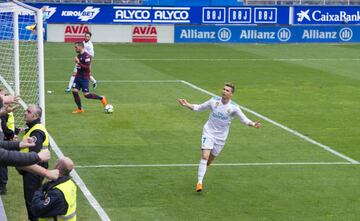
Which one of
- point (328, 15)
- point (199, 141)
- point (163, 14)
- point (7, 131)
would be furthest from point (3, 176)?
point (328, 15)

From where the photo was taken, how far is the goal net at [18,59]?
20109mm

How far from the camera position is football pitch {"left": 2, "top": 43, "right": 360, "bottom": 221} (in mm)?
15391

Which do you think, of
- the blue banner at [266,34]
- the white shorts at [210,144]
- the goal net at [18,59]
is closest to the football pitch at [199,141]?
the white shorts at [210,144]

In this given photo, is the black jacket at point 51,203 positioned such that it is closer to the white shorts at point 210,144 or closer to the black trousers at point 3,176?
the black trousers at point 3,176

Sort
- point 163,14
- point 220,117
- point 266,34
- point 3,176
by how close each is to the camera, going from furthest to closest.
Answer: point 266,34 → point 163,14 → point 220,117 → point 3,176

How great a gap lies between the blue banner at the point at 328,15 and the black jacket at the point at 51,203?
41.5 metres

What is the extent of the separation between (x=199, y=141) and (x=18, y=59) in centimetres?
502

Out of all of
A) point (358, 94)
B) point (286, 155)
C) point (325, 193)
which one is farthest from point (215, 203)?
point (358, 94)

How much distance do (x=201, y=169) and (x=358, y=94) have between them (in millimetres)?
15105

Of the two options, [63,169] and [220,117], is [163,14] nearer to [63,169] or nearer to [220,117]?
[220,117]

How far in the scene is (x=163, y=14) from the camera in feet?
159

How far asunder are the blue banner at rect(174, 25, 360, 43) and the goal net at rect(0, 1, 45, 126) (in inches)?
689

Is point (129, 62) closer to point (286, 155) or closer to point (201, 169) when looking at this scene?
point (286, 155)

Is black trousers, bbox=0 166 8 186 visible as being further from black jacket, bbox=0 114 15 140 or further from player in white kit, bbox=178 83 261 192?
player in white kit, bbox=178 83 261 192
